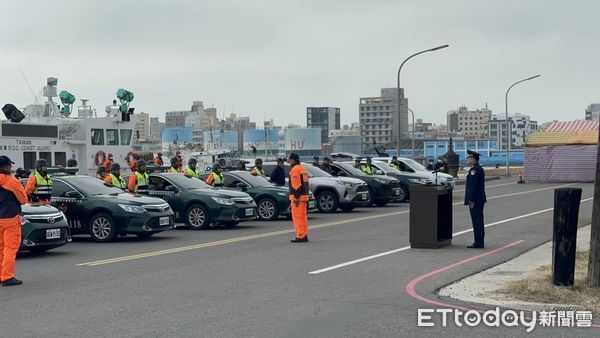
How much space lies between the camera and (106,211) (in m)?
16.7

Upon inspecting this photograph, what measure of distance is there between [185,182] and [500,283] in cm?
1096

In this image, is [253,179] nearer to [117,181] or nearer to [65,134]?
[117,181]

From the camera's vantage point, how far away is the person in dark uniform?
1454cm

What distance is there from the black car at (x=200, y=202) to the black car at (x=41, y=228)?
5.13 meters

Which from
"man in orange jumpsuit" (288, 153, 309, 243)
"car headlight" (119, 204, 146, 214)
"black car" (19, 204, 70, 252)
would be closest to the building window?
"car headlight" (119, 204, 146, 214)

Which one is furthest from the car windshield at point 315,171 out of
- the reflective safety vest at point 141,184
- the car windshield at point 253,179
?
the reflective safety vest at point 141,184

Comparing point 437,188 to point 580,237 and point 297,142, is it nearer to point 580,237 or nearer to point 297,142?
point 580,237

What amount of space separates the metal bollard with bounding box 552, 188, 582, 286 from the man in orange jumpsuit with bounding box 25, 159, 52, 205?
1015 cm

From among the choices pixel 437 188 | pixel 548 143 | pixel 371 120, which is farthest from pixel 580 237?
pixel 371 120

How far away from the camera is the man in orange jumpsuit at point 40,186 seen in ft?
53.0

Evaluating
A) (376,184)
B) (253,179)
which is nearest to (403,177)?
(376,184)

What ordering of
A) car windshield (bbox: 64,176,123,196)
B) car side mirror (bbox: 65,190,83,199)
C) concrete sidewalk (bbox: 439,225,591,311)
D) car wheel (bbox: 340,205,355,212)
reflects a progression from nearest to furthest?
concrete sidewalk (bbox: 439,225,591,311)
car side mirror (bbox: 65,190,83,199)
car windshield (bbox: 64,176,123,196)
car wheel (bbox: 340,205,355,212)

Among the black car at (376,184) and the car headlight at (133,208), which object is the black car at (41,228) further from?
the black car at (376,184)

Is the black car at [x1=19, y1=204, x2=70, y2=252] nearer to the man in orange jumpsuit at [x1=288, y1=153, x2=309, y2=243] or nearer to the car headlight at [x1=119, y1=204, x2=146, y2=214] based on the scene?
the car headlight at [x1=119, y1=204, x2=146, y2=214]
